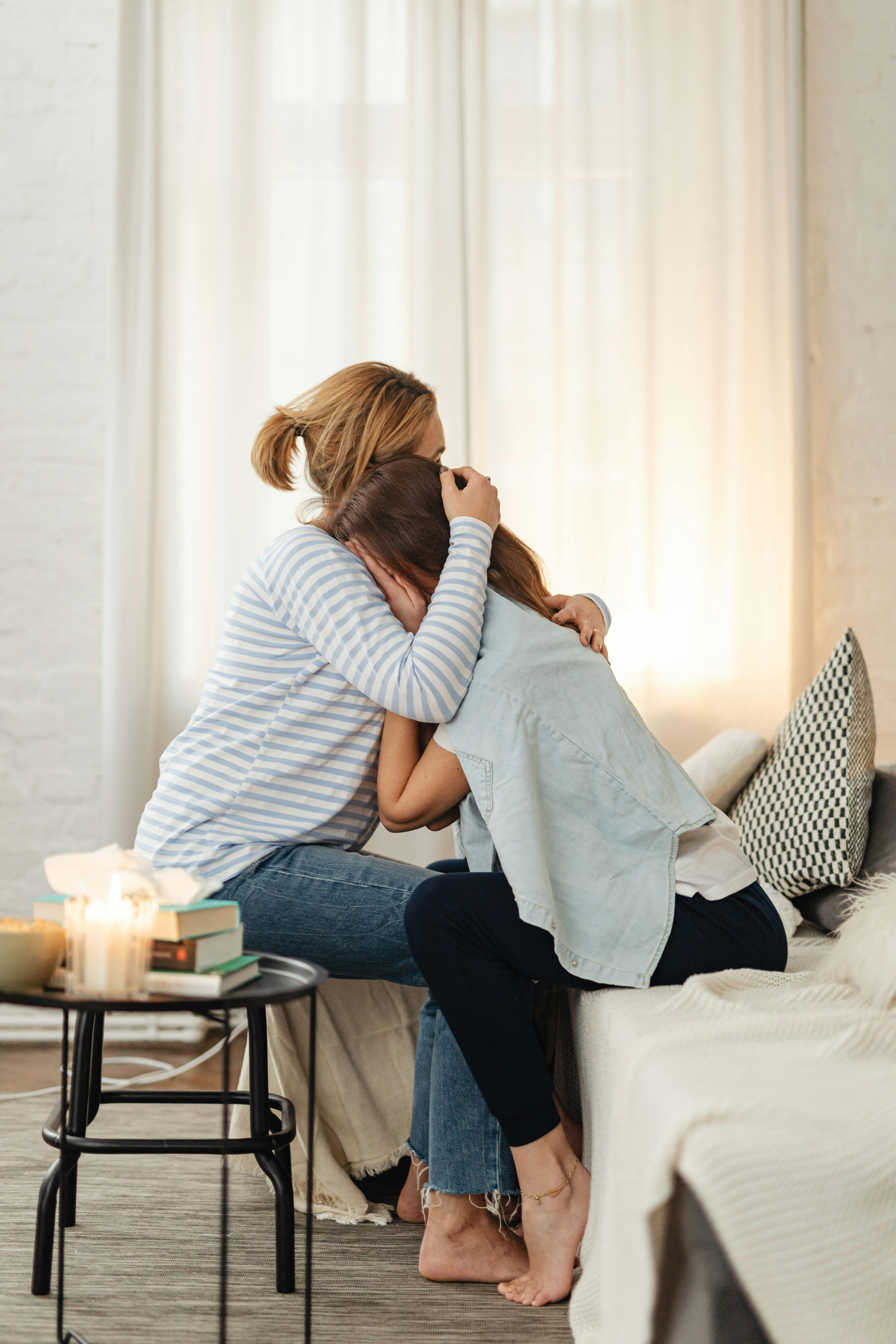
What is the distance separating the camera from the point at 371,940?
4.76 ft

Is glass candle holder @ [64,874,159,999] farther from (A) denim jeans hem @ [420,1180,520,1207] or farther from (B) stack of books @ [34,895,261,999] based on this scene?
(A) denim jeans hem @ [420,1180,520,1207]

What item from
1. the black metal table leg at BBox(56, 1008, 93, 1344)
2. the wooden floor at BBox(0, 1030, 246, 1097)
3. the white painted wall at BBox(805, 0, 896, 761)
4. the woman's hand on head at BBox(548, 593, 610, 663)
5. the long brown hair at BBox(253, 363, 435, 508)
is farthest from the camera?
the white painted wall at BBox(805, 0, 896, 761)

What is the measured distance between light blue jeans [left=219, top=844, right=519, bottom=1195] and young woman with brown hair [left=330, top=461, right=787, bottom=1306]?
0.03 m

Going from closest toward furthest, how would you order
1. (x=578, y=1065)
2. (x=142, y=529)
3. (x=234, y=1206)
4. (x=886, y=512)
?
(x=578, y=1065)
(x=234, y=1206)
(x=142, y=529)
(x=886, y=512)

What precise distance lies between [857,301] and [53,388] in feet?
7.00

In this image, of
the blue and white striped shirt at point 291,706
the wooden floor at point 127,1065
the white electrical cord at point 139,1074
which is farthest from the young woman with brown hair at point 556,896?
the wooden floor at point 127,1065

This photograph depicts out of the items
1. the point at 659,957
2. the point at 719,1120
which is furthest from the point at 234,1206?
the point at 719,1120

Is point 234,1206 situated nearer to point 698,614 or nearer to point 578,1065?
point 578,1065

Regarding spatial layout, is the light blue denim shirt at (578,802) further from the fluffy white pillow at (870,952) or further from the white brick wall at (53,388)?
the white brick wall at (53,388)

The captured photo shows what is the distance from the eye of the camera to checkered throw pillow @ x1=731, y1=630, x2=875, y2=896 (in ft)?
6.14

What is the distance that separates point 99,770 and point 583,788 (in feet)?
5.89

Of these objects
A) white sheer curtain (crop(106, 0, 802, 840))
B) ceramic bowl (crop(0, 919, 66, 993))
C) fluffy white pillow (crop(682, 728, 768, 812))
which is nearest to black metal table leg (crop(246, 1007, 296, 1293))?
ceramic bowl (crop(0, 919, 66, 993))

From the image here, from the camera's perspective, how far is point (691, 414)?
9.10 ft

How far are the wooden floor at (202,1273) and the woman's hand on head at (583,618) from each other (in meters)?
0.88
